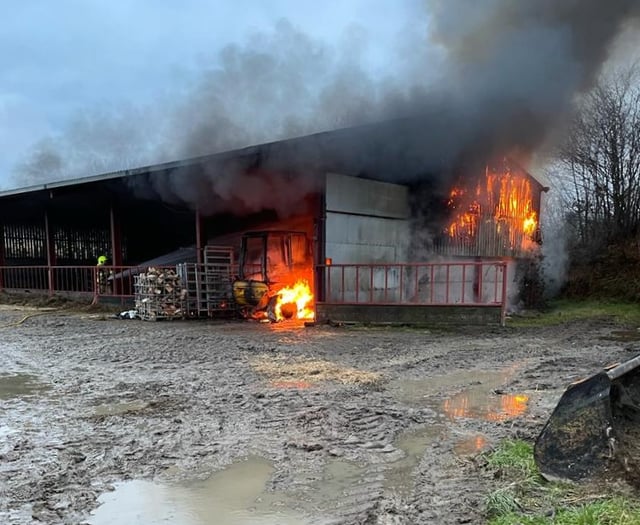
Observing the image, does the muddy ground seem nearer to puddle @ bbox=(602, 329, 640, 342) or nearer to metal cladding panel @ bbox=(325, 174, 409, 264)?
puddle @ bbox=(602, 329, 640, 342)

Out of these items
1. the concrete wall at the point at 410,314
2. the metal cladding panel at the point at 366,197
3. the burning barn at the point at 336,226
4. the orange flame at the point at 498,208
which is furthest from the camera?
the orange flame at the point at 498,208

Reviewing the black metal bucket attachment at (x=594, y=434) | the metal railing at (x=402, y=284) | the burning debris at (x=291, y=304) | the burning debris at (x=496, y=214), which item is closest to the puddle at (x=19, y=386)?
the black metal bucket attachment at (x=594, y=434)

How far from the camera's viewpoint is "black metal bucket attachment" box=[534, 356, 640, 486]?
2.77 m

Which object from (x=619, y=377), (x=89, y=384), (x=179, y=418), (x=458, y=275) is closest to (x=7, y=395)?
(x=89, y=384)

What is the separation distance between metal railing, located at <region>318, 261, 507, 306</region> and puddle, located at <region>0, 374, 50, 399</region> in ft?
19.4

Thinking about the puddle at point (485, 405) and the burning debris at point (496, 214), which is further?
the burning debris at point (496, 214)

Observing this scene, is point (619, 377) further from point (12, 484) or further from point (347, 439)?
point (12, 484)

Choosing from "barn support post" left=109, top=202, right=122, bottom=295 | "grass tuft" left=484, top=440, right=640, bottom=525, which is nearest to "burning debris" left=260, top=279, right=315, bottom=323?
"barn support post" left=109, top=202, right=122, bottom=295

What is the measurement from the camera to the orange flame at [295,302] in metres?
11.1

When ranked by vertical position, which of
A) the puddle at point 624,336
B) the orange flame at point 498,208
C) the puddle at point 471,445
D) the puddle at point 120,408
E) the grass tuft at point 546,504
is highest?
the orange flame at point 498,208

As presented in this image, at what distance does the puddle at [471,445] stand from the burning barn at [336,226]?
5.52 metres

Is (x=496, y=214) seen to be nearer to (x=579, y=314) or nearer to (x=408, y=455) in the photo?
(x=579, y=314)

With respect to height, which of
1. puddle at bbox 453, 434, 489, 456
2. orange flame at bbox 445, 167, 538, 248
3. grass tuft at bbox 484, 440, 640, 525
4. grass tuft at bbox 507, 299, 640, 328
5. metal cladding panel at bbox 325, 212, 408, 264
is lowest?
grass tuft at bbox 507, 299, 640, 328

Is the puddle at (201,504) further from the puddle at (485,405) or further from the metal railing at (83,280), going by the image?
the metal railing at (83,280)
